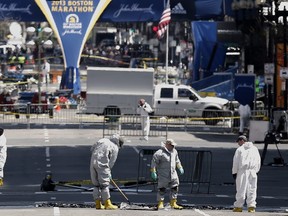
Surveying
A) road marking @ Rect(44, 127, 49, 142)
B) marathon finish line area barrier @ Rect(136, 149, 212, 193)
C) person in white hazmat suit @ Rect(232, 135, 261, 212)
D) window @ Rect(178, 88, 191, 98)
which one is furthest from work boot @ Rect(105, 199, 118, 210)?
window @ Rect(178, 88, 191, 98)

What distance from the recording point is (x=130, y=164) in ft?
113

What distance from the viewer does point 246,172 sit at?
76.0ft

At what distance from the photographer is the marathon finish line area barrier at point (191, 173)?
91.7 ft

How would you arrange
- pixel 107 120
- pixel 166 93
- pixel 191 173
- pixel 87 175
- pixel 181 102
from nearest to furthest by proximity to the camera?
pixel 191 173, pixel 87 175, pixel 107 120, pixel 181 102, pixel 166 93

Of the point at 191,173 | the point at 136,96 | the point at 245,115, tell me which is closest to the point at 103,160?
the point at 191,173

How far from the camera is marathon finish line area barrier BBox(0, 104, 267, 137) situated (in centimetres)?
4756

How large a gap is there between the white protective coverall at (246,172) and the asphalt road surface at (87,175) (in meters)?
0.40

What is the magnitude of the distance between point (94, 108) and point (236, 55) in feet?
61.2

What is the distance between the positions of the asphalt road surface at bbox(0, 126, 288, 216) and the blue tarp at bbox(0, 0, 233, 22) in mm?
13148

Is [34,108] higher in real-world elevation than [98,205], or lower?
higher

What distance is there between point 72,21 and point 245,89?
16830 millimetres

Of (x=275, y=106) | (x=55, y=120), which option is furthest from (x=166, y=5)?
(x=275, y=106)

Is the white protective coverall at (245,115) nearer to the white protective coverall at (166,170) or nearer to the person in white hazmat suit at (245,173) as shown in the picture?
the white protective coverall at (166,170)

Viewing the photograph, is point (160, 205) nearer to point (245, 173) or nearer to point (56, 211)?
point (245, 173)
